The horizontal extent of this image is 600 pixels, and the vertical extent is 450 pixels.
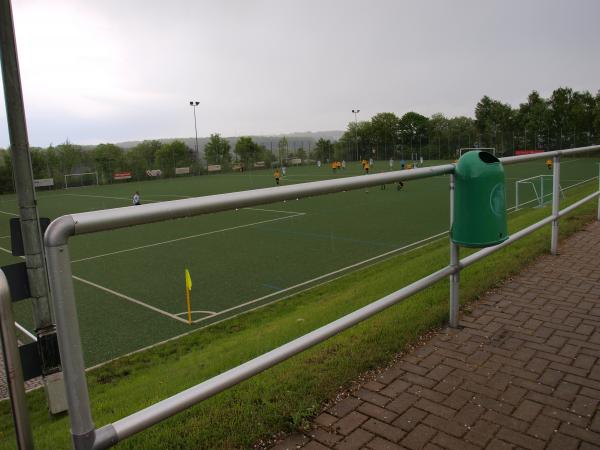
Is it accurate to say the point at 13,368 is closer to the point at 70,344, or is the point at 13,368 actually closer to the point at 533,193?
the point at 70,344

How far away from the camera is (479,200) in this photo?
342 cm

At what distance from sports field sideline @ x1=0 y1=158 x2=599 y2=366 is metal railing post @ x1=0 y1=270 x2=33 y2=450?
5.50 meters

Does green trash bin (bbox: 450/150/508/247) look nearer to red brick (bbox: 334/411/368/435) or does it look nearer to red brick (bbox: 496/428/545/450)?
red brick (bbox: 496/428/545/450)

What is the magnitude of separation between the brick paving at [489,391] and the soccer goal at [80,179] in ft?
160

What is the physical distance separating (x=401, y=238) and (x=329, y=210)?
5.70 metres

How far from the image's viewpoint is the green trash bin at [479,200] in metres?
3.42

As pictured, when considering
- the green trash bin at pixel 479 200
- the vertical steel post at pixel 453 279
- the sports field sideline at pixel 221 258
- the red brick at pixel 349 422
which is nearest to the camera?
the red brick at pixel 349 422

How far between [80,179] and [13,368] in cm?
5137

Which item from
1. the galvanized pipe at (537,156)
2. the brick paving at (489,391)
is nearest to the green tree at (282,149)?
the galvanized pipe at (537,156)

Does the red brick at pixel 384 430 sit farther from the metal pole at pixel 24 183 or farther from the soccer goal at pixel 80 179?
the soccer goal at pixel 80 179

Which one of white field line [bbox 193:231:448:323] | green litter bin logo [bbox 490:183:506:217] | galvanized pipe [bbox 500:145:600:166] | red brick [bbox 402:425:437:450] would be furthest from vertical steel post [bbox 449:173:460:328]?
white field line [bbox 193:231:448:323]

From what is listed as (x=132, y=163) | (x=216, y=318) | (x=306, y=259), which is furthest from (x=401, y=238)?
(x=132, y=163)

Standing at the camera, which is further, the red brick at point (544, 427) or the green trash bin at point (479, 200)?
the green trash bin at point (479, 200)

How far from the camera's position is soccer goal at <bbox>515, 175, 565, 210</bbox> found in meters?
17.3
